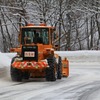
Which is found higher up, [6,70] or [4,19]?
[4,19]

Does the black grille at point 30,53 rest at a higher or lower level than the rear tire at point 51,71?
higher

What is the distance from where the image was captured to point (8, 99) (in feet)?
37.3

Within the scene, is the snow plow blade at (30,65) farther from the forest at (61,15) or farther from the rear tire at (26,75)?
the forest at (61,15)

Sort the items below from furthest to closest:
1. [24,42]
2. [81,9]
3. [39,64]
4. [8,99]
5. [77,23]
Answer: [77,23] → [81,9] → [24,42] → [39,64] → [8,99]

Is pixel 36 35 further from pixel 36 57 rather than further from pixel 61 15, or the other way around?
pixel 61 15

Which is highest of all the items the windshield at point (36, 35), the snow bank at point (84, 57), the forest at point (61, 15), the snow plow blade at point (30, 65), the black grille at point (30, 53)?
the forest at point (61, 15)

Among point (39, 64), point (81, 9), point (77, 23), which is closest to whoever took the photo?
point (39, 64)

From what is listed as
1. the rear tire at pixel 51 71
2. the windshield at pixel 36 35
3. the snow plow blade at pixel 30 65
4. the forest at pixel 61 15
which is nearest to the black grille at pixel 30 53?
the snow plow blade at pixel 30 65

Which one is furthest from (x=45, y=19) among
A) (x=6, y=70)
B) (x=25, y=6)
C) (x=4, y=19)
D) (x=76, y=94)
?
(x=76, y=94)

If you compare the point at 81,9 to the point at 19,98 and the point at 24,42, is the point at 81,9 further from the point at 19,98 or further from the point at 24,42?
the point at 19,98

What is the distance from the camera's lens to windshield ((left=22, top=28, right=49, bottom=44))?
17891 mm

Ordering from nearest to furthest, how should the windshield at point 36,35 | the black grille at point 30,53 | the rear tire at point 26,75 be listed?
the black grille at point 30,53 → the rear tire at point 26,75 → the windshield at point 36,35

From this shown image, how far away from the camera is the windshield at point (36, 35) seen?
17891 millimetres

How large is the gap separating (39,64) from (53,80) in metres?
0.97
